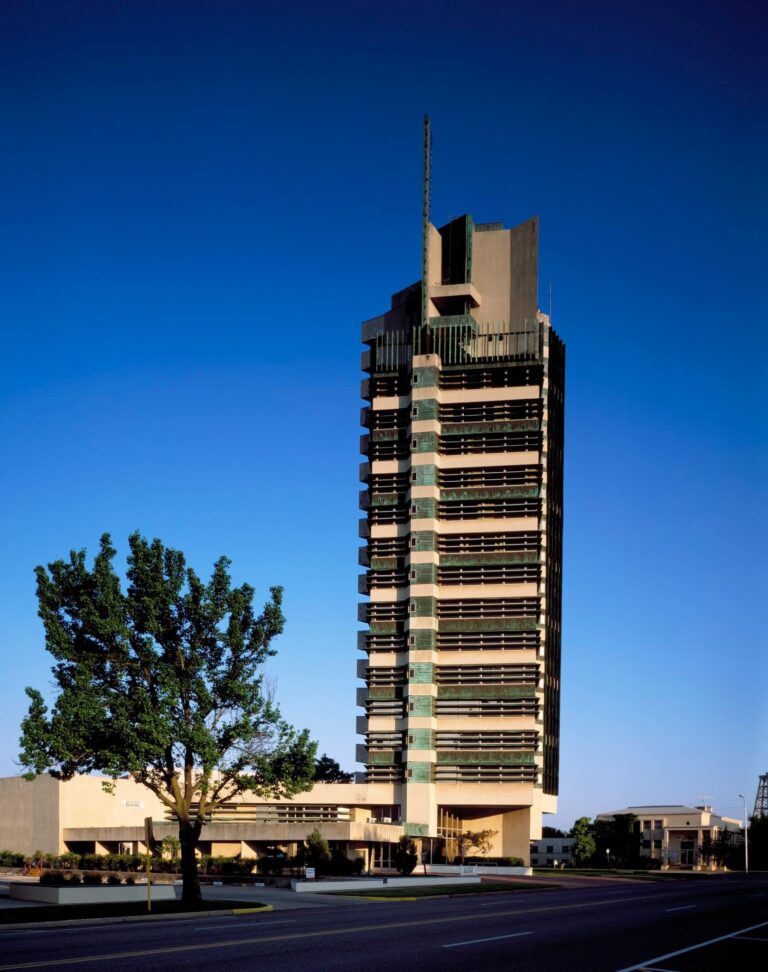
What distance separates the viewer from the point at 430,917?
1277 inches

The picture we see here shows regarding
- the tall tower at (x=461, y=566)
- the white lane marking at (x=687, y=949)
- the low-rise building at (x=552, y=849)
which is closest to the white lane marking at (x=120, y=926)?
the white lane marking at (x=687, y=949)

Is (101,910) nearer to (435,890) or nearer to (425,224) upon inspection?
(435,890)

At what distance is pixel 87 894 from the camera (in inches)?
1603

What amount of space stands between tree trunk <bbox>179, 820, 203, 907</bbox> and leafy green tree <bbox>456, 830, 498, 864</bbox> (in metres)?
62.6

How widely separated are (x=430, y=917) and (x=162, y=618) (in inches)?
617

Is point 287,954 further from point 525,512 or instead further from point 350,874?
point 525,512

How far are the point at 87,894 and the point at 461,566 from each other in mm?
62783

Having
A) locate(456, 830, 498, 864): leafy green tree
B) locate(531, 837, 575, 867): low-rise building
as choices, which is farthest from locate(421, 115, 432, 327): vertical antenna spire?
locate(531, 837, 575, 867): low-rise building

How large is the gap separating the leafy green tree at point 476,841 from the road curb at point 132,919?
209 feet

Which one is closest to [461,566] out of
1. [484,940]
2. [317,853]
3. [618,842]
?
[317,853]

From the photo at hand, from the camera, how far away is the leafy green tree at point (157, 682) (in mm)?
40969

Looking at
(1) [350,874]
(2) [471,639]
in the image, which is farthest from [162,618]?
(2) [471,639]

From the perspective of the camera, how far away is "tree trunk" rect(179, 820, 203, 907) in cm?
4006

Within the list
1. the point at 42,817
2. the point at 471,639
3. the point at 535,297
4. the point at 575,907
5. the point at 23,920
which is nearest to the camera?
the point at 23,920
